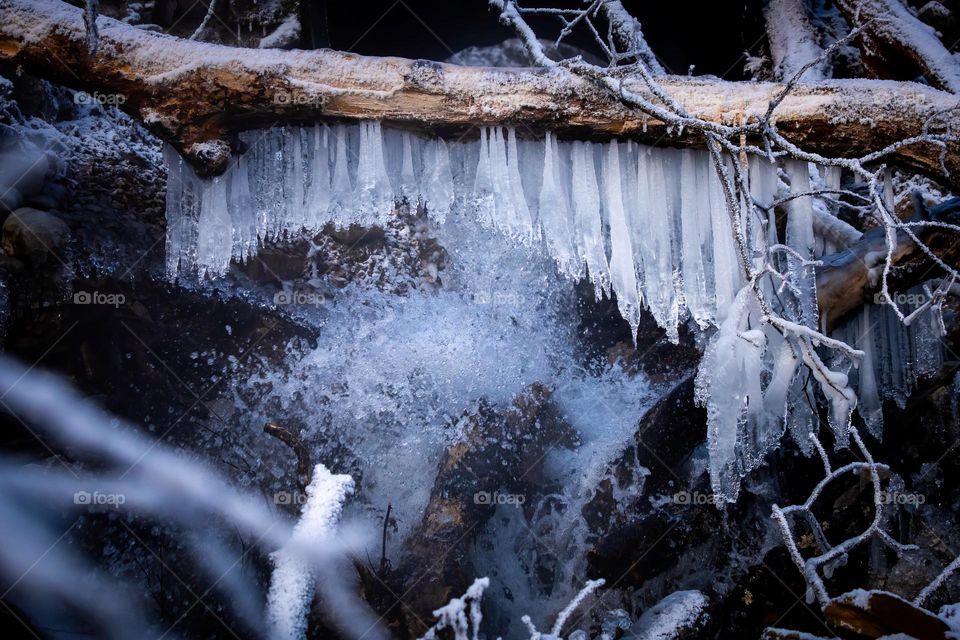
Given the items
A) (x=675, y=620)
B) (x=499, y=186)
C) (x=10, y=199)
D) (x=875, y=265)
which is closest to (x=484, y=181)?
(x=499, y=186)

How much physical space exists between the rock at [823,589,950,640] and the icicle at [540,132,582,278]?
1868 mm

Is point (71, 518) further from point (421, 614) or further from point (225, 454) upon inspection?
point (421, 614)

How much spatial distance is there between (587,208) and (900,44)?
8.47 feet

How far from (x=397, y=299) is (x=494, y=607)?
120 inches

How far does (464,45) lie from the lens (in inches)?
241

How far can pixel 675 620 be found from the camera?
10.3ft

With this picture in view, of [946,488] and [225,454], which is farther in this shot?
[225,454]

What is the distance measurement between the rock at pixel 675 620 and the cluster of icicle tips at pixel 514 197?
5.81 feet

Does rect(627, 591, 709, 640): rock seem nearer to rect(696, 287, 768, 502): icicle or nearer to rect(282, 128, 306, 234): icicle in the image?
rect(696, 287, 768, 502): icicle

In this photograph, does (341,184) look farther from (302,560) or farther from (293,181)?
(302,560)

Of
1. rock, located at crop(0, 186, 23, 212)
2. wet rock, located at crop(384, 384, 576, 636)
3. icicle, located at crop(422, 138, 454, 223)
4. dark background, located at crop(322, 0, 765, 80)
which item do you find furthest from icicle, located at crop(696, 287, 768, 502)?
rock, located at crop(0, 186, 23, 212)

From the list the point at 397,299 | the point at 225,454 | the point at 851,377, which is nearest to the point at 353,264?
the point at 397,299

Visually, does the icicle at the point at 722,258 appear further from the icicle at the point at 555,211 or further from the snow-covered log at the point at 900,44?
the snow-covered log at the point at 900,44

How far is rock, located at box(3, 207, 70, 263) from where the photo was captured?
379 centimetres
